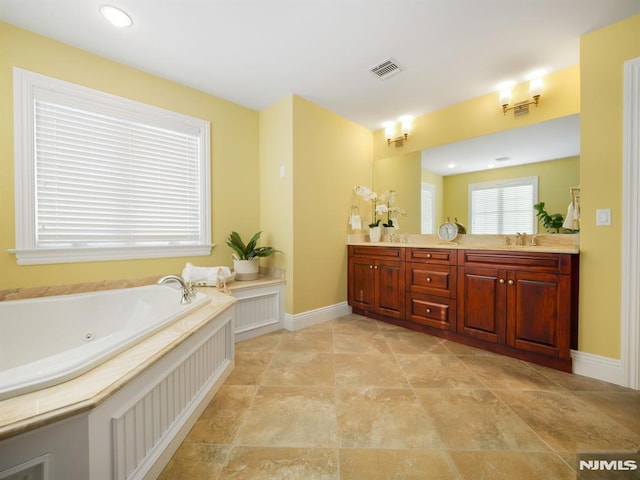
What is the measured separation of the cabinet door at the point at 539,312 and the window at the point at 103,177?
2.70 meters

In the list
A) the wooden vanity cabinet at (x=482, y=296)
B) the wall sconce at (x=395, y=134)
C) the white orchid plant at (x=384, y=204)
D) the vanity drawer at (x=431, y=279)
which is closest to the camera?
the wooden vanity cabinet at (x=482, y=296)

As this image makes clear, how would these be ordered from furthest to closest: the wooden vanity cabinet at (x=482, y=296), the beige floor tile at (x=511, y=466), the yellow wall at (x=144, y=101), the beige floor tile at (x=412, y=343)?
1. the beige floor tile at (x=412, y=343)
2. the wooden vanity cabinet at (x=482, y=296)
3. the yellow wall at (x=144, y=101)
4. the beige floor tile at (x=511, y=466)

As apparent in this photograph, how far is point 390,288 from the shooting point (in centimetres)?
277

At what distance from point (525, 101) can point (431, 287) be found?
1822 millimetres

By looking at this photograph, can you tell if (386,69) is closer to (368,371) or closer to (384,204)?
(384,204)

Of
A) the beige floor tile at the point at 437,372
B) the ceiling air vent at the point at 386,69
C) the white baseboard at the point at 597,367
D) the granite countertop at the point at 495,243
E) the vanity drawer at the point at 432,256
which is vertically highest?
the ceiling air vent at the point at 386,69

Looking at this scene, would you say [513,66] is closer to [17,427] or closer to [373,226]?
[373,226]

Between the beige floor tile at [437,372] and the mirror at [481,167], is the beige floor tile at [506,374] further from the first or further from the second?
the mirror at [481,167]

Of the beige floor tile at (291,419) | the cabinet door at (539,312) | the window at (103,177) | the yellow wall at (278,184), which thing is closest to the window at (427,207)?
the cabinet door at (539,312)

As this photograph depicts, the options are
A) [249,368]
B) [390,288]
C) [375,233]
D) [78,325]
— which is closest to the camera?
[78,325]

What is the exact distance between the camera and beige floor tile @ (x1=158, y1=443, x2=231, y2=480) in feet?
3.44

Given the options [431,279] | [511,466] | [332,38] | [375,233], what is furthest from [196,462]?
[375,233]

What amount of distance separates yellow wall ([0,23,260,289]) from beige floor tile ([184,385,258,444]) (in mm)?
1299

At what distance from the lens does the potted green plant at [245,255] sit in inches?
104
